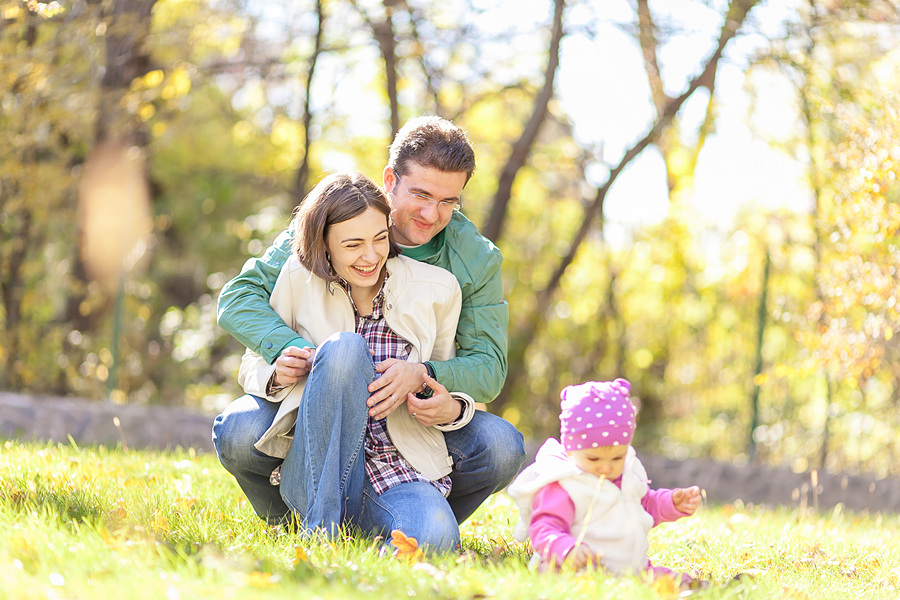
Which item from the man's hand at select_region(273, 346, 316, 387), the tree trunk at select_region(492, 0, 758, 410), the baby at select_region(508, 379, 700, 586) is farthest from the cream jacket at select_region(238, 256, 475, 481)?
the tree trunk at select_region(492, 0, 758, 410)

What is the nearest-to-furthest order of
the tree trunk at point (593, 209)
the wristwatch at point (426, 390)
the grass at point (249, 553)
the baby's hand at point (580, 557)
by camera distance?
the grass at point (249, 553) < the baby's hand at point (580, 557) < the wristwatch at point (426, 390) < the tree trunk at point (593, 209)

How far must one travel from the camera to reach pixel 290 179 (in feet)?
27.2

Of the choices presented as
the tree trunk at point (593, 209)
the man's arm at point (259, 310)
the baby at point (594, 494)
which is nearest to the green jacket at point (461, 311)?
the man's arm at point (259, 310)

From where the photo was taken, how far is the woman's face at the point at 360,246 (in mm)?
2688

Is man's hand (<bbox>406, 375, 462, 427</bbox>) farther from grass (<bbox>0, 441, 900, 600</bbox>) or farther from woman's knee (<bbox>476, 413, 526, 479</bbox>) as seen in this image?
grass (<bbox>0, 441, 900, 600</bbox>)

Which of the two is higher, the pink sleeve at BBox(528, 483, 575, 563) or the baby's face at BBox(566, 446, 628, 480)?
the baby's face at BBox(566, 446, 628, 480)

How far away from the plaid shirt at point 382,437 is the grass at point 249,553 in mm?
269

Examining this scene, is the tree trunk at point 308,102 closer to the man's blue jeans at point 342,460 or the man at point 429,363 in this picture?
the man at point 429,363

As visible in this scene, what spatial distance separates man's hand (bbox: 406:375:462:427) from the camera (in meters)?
2.63

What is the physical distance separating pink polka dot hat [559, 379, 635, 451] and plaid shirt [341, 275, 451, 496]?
2.19 ft

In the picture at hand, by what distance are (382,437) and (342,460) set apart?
0.25 m

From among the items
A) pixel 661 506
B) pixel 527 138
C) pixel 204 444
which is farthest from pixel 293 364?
pixel 527 138

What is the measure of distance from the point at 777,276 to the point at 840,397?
3.11 feet

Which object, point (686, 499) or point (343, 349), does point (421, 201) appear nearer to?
point (343, 349)
